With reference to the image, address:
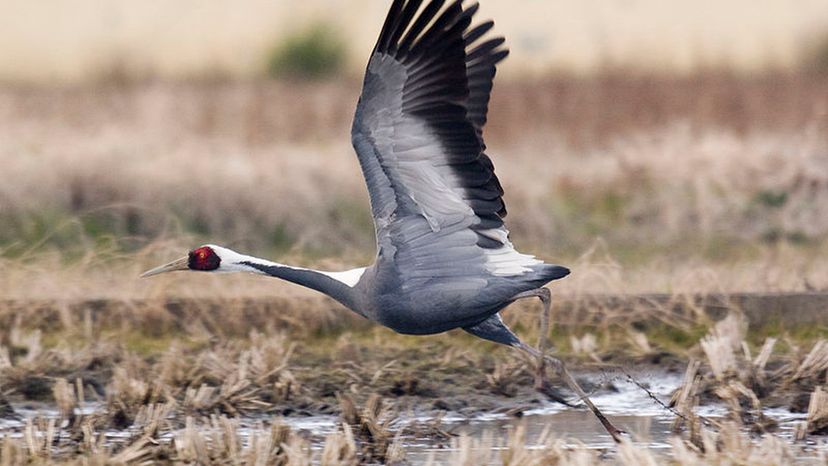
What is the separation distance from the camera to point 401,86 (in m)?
6.66

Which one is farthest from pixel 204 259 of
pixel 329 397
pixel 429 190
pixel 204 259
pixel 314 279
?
pixel 429 190

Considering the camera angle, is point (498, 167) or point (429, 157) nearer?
point (429, 157)

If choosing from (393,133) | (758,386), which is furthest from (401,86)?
(758,386)

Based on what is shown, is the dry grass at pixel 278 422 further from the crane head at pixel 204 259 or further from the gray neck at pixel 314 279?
the crane head at pixel 204 259

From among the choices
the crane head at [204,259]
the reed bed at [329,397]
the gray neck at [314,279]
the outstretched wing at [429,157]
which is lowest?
the reed bed at [329,397]

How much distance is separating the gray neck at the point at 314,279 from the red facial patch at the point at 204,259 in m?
0.12

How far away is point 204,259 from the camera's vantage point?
24.4 feet

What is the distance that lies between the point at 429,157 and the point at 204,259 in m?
1.22

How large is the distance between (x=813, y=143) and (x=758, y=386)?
6.09 m

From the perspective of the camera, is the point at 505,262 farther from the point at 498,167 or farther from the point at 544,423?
the point at 498,167

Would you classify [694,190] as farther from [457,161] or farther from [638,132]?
[457,161]

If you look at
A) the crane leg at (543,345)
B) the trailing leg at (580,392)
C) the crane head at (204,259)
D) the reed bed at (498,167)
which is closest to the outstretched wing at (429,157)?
the crane leg at (543,345)

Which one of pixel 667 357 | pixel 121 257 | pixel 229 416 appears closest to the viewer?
pixel 229 416

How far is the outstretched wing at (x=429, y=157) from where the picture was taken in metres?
6.64
